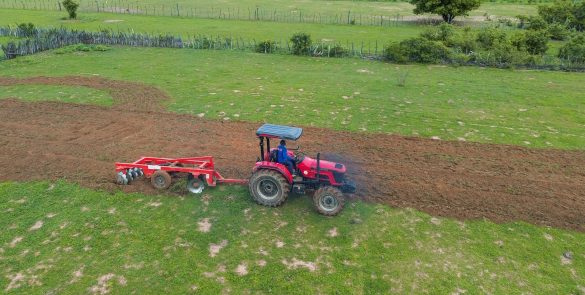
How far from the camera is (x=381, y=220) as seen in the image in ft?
36.3

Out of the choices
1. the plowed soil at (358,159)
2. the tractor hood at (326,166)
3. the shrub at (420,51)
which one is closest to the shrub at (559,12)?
the shrub at (420,51)

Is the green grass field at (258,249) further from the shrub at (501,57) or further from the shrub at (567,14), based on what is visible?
the shrub at (567,14)

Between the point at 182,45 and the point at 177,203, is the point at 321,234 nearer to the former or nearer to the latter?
the point at 177,203

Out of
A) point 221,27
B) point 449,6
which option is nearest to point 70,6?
point 221,27

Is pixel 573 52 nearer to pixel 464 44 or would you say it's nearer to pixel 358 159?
pixel 464 44

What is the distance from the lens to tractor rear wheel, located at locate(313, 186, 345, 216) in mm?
10922

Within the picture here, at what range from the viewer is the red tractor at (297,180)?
36.2ft

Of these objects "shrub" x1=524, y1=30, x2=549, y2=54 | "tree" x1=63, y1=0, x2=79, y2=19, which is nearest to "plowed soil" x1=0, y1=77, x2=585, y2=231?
"shrub" x1=524, y1=30, x2=549, y2=54

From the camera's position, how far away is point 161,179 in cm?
1237

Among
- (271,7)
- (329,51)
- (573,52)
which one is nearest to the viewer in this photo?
(573,52)

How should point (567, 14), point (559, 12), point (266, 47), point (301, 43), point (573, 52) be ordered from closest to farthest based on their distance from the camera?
1. point (573, 52)
2. point (301, 43)
3. point (266, 47)
4. point (567, 14)
5. point (559, 12)

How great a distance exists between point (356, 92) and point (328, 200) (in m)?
11.5

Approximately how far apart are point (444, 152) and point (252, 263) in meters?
8.41

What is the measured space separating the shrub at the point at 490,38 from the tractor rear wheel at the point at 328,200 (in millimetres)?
22301
